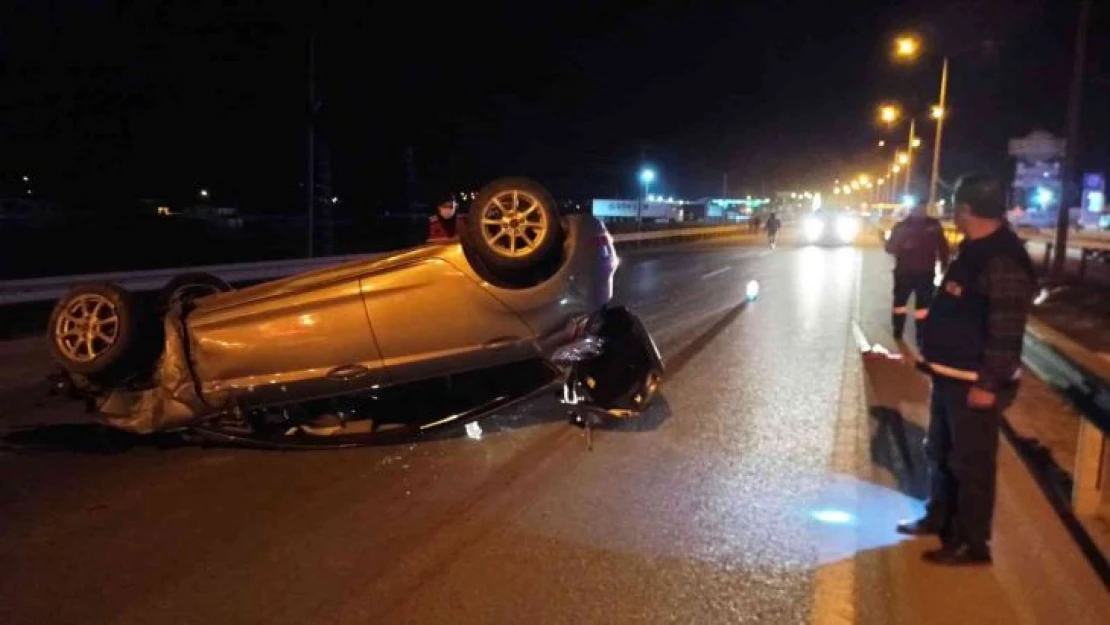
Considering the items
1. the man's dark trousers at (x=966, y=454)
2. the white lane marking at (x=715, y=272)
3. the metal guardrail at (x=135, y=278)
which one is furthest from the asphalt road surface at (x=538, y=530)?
the white lane marking at (x=715, y=272)

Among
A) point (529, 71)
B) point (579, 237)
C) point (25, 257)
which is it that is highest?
point (529, 71)

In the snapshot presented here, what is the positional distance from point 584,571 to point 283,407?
9.78 feet

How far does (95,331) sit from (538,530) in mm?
3428

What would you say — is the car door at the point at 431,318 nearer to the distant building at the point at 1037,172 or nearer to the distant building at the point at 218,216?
the distant building at the point at 218,216

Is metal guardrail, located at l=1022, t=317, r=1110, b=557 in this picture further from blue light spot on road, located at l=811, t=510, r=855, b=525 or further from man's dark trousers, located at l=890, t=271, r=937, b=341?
man's dark trousers, located at l=890, t=271, r=937, b=341

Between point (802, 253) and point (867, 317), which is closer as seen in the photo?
point (867, 317)

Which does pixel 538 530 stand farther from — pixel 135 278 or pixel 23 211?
pixel 23 211

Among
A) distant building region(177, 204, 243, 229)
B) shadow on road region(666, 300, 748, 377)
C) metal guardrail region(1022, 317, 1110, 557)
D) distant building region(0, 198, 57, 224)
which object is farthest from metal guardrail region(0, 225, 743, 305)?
distant building region(0, 198, 57, 224)

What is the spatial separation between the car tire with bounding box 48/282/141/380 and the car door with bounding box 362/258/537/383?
162 centimetres

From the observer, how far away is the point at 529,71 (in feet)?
128

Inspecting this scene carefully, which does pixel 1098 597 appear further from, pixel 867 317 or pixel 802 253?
pixel 802 253

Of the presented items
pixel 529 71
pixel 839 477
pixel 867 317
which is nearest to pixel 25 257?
pixel 529 71

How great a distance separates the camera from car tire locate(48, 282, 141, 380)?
639 centimetres

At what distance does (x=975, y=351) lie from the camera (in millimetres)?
4527
